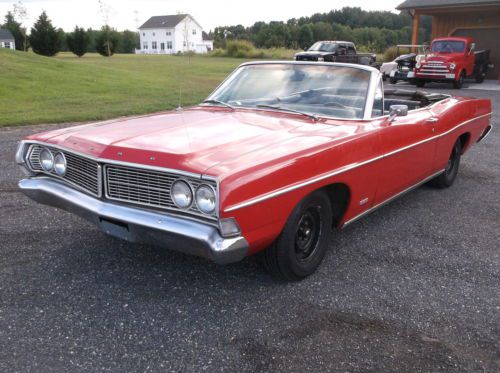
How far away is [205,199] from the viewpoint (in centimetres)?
260

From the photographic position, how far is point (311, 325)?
9.09 ft

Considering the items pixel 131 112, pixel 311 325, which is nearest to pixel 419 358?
pixel 311 325

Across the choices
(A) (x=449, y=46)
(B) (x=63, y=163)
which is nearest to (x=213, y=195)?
(B) (x=63, y=163)

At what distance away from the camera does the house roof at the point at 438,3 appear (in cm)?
1861

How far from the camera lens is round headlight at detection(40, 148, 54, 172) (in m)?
3.32

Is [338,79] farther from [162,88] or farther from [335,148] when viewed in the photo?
[162,88]

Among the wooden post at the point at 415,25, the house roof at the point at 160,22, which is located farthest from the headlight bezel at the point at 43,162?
the house roof at the point at 160,22

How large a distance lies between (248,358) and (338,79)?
2435 millimetres

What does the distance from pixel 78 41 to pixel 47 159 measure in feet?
130

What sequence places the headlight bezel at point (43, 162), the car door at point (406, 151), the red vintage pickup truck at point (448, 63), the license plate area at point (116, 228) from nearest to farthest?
the license plate area at point (116, 228)
the headlight bezel at point (43, 162)
the car door at point (406, 151)
the red vintage pickup truck at point (448, 63)

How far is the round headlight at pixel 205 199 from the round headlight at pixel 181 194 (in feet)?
0.19

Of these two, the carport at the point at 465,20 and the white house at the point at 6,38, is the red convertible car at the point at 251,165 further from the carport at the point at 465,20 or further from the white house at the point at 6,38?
the white house at the point at 6,38

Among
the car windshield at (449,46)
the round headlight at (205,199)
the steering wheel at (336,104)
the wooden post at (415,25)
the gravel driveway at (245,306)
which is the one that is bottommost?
the gravel driveway at (245,306)

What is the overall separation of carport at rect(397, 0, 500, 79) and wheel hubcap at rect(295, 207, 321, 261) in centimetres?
1915
